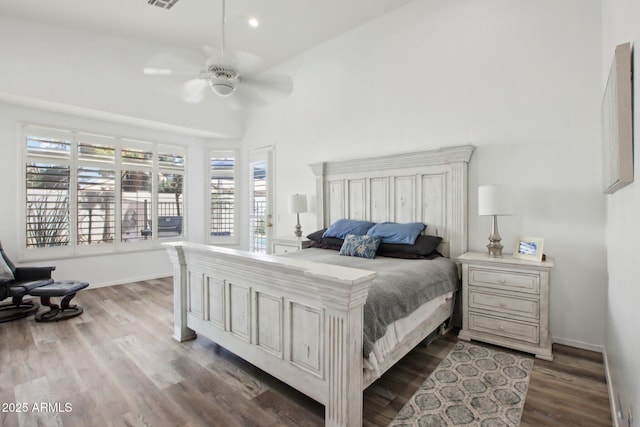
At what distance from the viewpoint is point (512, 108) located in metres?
2.98

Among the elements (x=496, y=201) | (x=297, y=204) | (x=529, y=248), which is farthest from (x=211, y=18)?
(x=529, y=248)

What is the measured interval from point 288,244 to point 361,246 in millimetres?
1438

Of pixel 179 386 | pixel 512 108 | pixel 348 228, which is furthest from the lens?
pixel 348 228

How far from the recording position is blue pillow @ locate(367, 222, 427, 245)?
3213mm

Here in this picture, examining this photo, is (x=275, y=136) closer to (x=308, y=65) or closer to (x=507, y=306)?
→ (x=308, y=65)

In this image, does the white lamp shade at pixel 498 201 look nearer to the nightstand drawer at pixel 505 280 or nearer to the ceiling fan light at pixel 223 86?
the nightstand drawer at pixel 505 280

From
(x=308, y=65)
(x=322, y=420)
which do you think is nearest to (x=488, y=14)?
(x=308, y=65)

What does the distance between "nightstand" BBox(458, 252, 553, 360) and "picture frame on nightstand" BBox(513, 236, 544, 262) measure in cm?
8

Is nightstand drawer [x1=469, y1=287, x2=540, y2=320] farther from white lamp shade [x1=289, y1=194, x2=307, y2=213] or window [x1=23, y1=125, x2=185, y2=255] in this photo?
window [x1=23, y1=125, x2=185, y2=255]

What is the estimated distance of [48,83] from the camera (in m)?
3.96

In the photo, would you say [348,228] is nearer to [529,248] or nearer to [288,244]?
[288,244]

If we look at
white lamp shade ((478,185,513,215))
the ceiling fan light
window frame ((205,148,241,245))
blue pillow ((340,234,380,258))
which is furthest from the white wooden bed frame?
window frame ((205,148,241,245))

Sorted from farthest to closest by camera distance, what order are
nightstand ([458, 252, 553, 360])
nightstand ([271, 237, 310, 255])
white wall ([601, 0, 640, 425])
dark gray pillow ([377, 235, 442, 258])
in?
nightstand ([271, 237, 310, 255])
dark gray pillow ([377, 235, 442, 258])
nightstand ([458, 252, 553, 360])
white wall ([601, 0, 640, 425])

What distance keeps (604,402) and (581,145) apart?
→ 199 centimetres
